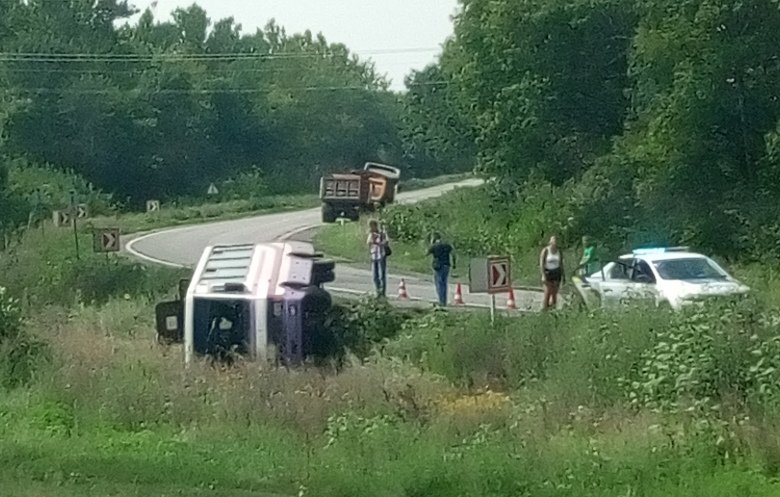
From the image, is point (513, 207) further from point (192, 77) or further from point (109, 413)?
point (192, 77)

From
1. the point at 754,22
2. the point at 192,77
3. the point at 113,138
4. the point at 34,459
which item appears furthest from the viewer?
the point at 192,77

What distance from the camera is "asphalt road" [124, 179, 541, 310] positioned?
125 ft

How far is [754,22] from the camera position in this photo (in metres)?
44.1

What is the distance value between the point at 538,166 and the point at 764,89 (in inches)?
469

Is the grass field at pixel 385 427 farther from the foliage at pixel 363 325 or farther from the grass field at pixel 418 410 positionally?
the foliage at pixel 363 325

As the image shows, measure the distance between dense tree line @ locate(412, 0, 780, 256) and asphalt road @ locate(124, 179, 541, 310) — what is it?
23.5 ft

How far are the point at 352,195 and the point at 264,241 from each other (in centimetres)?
1507

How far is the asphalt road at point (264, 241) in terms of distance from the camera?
125 ft

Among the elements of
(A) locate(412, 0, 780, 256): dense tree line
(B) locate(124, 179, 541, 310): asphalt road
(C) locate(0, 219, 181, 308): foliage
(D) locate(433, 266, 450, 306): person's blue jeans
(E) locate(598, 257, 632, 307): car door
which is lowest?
(B) locate(124, 179, 541, 310): asphalt road

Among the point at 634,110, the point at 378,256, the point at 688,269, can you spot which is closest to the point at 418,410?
the point at 688,269

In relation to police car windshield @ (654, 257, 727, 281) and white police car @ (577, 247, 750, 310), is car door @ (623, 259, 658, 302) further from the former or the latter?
police car windshield @ (654, 257, 727, 281)

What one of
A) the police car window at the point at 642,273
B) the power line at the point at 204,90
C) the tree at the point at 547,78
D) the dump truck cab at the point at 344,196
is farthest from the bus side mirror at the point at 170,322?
the power line at the point at 204,90

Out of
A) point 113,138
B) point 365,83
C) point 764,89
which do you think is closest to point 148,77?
point 113,138

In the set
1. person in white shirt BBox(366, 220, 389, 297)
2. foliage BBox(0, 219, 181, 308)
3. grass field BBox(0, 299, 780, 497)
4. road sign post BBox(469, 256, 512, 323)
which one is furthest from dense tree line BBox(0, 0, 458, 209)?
grass field BBox(0, 299, 780, 497)
